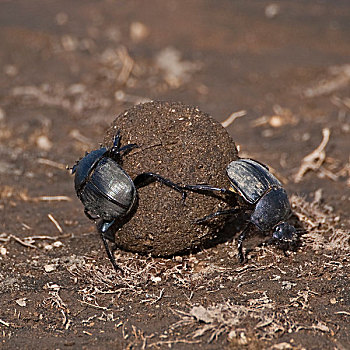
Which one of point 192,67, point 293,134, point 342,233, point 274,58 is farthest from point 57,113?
point 342,233

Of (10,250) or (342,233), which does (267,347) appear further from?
(10,250)

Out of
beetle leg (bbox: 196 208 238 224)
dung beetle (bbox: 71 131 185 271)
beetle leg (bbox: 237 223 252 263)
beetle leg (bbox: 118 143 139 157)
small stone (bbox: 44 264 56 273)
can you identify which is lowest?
small stone (bbox: 44 264 56 273)

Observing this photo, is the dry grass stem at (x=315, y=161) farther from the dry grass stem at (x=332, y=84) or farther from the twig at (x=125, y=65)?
the twig at (x=125, y=65)

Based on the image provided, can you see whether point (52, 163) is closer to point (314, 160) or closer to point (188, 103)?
point (188, 103)

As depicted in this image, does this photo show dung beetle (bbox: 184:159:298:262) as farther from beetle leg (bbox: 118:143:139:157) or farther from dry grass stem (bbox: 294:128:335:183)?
dry grass stem (bbox: 294:128:335:183)

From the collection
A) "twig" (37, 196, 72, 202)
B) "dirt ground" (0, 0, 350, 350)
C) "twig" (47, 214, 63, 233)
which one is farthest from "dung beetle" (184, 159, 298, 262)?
"twig" (37, 196, 72, 202)

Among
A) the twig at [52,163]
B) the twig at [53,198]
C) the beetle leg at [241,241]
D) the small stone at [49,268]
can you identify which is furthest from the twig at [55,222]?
the beetle leg at [241,241]

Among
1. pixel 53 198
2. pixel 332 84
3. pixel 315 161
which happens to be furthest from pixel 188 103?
pixel 53 198
